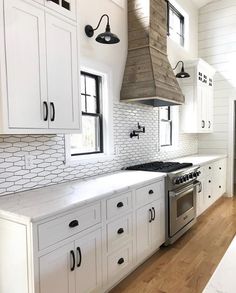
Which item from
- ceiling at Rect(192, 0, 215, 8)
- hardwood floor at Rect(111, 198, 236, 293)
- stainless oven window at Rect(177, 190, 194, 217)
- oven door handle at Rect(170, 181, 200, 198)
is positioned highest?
ceiling at Rect(192, 0, 215, 8)

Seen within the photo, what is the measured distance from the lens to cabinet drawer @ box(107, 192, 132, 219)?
7.41 ft

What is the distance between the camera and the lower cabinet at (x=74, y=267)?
5.53 feet

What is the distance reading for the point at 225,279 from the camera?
87 cm

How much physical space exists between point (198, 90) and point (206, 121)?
0.79 meters

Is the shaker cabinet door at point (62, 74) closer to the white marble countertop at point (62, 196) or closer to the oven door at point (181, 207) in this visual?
the white marble countertop at point (62, 196)

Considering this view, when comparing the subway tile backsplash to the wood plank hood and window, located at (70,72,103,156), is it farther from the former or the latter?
the wood plank hood

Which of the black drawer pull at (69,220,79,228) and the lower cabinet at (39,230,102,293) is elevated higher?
the black drawer pull at (69,220,79,228)

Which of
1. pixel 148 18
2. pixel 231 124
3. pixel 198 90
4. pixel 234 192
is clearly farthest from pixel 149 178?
pixel 234 192

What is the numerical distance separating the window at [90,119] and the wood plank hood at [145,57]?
41 cm

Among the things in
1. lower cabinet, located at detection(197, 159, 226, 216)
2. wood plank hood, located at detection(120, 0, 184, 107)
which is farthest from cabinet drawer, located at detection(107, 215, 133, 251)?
lower cabinet, located at detection(197, 159, 226, 216)

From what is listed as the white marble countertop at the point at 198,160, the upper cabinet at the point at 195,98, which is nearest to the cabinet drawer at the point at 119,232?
the white marble countertop at the point at 198,160

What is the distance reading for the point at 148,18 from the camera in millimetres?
3395

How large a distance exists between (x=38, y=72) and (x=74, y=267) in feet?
4.94

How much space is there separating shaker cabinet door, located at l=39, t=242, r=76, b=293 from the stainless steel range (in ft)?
5.48
